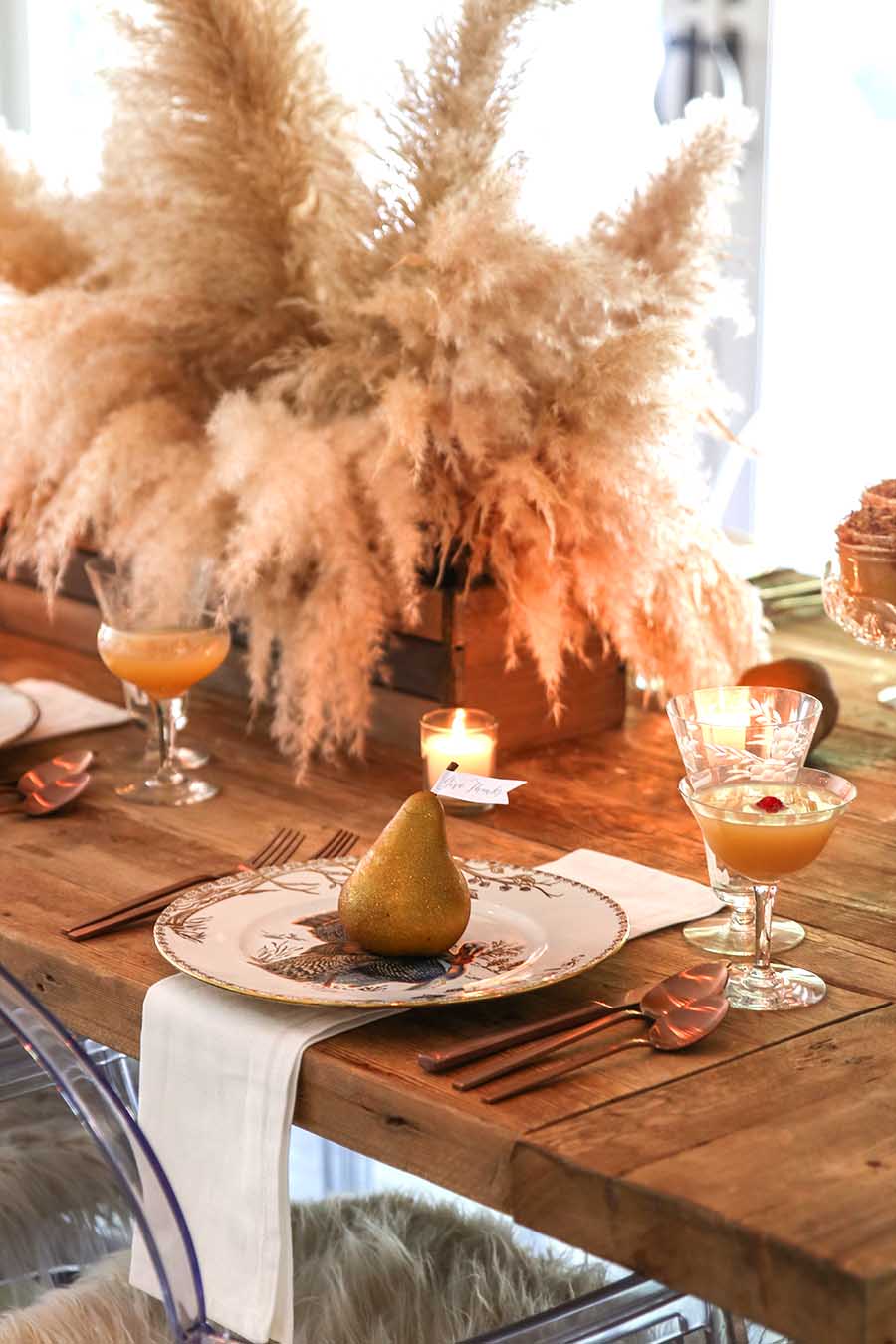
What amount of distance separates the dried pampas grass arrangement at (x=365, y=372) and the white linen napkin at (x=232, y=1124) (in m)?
0.53

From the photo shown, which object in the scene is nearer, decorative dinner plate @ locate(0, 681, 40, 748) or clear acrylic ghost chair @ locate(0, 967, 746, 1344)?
clear acrylic ghost chair @ locate(0, 967, 746, 1344)

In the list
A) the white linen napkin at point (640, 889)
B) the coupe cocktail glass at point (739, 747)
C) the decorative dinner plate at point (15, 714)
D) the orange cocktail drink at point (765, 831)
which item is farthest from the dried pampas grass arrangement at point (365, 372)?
the orange cocktail drink at point (765, 831)

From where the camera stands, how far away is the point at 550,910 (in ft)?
3.81

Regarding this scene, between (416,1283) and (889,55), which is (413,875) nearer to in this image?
(416,1283)

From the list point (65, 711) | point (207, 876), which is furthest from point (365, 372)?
point (207, 876)

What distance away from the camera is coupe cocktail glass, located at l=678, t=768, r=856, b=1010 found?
3.46ft

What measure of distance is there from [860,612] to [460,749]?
1.29 feet

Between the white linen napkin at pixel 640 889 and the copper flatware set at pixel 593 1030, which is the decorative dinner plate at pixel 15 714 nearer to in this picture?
the white linen napkin at pixel 640 889

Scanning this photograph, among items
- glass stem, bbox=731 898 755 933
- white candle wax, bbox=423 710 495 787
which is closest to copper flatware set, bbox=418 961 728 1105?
glass stem, bbox=731 898 755 933

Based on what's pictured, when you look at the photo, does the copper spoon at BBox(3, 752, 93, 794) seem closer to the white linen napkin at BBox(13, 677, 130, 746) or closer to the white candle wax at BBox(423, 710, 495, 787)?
the white linen napkin at BBox(13, 677, 130, 746)

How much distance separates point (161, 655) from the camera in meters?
1.54

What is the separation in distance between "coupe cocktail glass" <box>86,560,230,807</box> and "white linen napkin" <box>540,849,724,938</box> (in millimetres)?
370

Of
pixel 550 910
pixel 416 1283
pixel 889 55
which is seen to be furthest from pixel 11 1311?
pixel 889 55

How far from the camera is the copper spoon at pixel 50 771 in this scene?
151 cm
